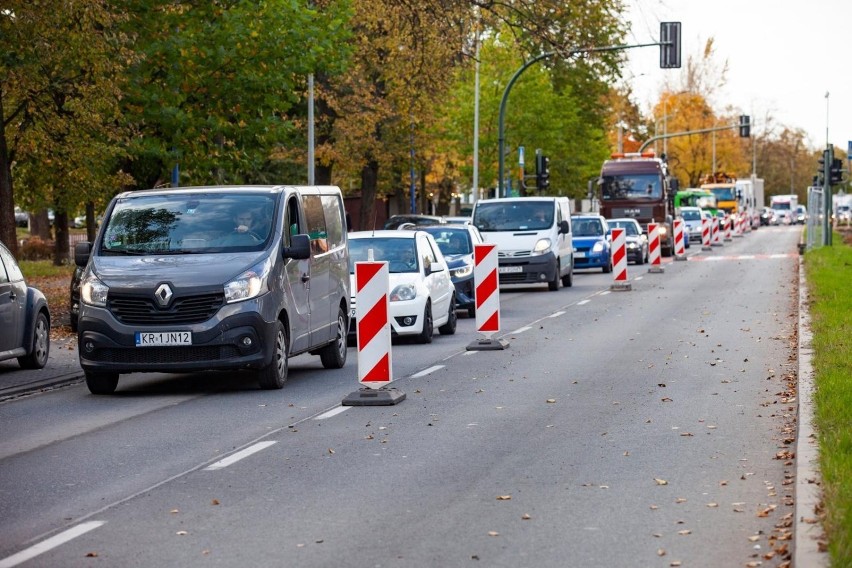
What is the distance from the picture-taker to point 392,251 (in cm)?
2159

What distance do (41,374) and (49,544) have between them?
32.9ft

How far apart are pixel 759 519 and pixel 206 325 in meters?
7.29

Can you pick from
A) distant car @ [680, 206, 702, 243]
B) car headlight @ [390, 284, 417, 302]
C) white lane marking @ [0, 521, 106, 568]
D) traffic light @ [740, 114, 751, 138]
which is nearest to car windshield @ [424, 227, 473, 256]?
car headlight @ [390, 284, 417, 302]

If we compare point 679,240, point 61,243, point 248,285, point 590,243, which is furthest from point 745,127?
point 248,285

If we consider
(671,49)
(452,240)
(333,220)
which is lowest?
(452,240)

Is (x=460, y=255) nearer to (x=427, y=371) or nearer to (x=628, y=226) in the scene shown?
(x=427, y=371)

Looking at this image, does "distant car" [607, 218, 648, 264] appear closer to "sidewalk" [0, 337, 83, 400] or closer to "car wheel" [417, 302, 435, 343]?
"car wheel" [417, 302, 435, 343]

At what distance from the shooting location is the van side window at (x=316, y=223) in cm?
1645

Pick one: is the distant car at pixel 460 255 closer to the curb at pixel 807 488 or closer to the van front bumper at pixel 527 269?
the van front bumper at pixel 527 269

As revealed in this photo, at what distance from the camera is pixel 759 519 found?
809 cm

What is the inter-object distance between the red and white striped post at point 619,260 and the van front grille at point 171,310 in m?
19.8

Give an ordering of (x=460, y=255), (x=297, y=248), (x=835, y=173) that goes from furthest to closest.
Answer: (x=835, y=173)
(x=460, y=255)
(x=297, y=248)

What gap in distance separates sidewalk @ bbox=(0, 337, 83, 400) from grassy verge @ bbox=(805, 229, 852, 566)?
296 inches

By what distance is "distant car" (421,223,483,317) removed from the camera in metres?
26.2
